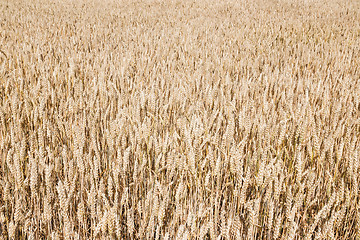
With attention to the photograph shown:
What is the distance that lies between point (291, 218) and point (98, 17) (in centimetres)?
466

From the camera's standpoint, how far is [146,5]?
6.30 meters

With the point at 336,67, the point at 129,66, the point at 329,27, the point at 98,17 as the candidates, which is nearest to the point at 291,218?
the point at 129,66

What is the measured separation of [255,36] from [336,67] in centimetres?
143

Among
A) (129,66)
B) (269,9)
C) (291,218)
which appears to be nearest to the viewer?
(291,218)

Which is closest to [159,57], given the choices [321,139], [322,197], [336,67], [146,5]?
[336,67]

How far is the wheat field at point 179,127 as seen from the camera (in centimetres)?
77

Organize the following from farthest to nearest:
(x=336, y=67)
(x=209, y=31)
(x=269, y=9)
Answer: (x=269, y=9) < (x=209, y=31) < (x=336, y=67)

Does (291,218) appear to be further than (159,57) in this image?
No

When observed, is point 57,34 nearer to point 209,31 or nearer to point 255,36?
point 209,31

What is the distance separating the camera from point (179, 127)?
46.1 inches

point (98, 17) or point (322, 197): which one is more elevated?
point (98, 17)

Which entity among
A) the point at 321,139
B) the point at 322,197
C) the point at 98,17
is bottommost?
the point at 322,197

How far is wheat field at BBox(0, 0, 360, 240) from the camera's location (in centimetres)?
77

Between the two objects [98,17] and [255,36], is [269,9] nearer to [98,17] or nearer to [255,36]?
[255,36]
